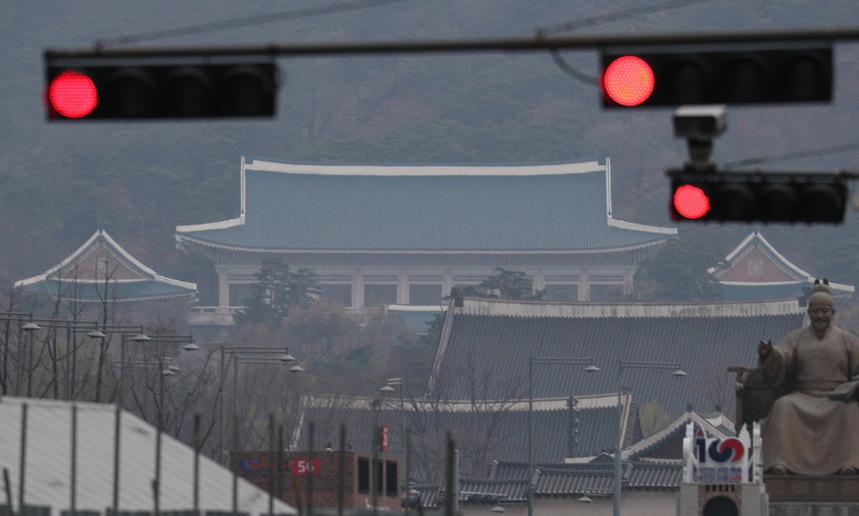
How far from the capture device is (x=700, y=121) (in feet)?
51.7

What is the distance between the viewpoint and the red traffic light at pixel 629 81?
13.4 metres

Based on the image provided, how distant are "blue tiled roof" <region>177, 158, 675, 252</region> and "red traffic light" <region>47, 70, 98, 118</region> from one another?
126m

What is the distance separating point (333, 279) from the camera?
150000 millimetres

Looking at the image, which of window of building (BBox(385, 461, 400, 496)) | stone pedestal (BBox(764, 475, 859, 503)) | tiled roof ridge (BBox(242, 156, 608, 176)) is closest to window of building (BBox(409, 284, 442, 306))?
tiled roof ridge (BBox(242, 156, 608, 176))

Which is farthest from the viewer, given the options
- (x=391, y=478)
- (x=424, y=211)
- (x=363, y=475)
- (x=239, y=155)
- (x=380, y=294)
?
(x=239, y=155)

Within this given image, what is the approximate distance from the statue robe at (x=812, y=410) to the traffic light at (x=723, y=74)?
2620 cm

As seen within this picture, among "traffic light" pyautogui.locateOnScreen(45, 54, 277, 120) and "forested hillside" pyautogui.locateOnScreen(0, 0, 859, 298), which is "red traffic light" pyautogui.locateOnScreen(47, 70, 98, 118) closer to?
"traffic light" pyautogui.locateOnScreen(45, 54, 277, 120)

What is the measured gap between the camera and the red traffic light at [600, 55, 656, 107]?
43.8 ft

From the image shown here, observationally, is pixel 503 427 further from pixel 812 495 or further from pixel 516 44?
pixel 516 44

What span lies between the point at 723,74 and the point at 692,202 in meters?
4.00

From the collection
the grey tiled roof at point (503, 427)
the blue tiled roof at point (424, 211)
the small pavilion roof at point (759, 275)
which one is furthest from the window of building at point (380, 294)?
the grey tiled roof at point (503, 427)

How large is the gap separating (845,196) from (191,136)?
180 m

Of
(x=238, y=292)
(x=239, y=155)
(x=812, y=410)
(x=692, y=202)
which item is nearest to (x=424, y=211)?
(x=238, y=292)

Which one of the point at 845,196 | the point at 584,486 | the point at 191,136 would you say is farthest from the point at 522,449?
the point at 191,136
